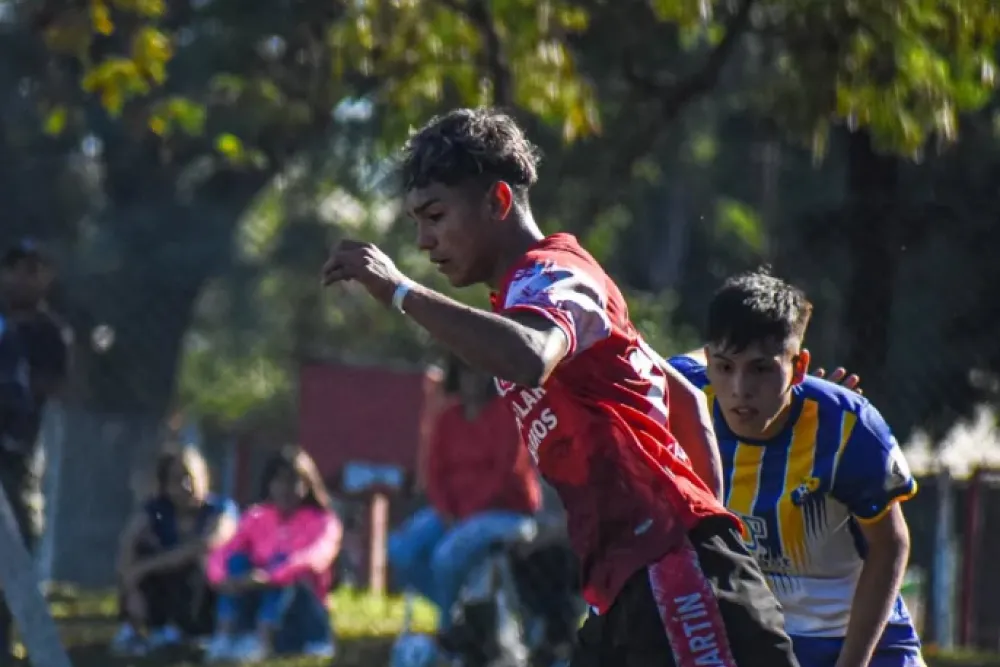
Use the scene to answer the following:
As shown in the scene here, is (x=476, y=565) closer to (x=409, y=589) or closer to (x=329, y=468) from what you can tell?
(x=409, y=589)

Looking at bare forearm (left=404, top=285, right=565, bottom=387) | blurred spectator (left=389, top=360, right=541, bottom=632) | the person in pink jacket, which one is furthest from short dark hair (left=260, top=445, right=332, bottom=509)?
bare forearm (left=404, top=285, right=565, bottom=387)

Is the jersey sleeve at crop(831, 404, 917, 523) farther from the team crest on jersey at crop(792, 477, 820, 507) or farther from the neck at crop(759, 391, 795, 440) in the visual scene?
the neck at crop(759, 391, 795, 440)

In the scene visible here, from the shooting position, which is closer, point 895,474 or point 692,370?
point 895,474

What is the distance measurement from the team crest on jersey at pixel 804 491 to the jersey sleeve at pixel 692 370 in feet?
1.17

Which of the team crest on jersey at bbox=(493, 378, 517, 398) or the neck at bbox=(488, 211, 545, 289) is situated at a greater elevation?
the neck at bbox=(488, 211, 545, 289)

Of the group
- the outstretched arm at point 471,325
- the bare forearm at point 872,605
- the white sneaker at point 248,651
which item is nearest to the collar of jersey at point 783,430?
the bare forearm at point 872,605

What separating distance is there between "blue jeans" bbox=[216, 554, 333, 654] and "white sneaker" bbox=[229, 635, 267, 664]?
11cm

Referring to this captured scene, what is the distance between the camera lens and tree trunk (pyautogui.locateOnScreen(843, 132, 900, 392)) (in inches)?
303

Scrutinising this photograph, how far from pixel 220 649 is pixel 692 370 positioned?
617cm

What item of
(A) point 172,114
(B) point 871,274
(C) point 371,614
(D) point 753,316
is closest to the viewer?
(D) point 753,316

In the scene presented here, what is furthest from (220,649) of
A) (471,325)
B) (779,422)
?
(471,325)

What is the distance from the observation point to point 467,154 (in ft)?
11.5

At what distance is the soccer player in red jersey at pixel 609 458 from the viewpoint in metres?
3.47

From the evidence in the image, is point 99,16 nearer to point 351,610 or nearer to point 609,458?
point 609,458
